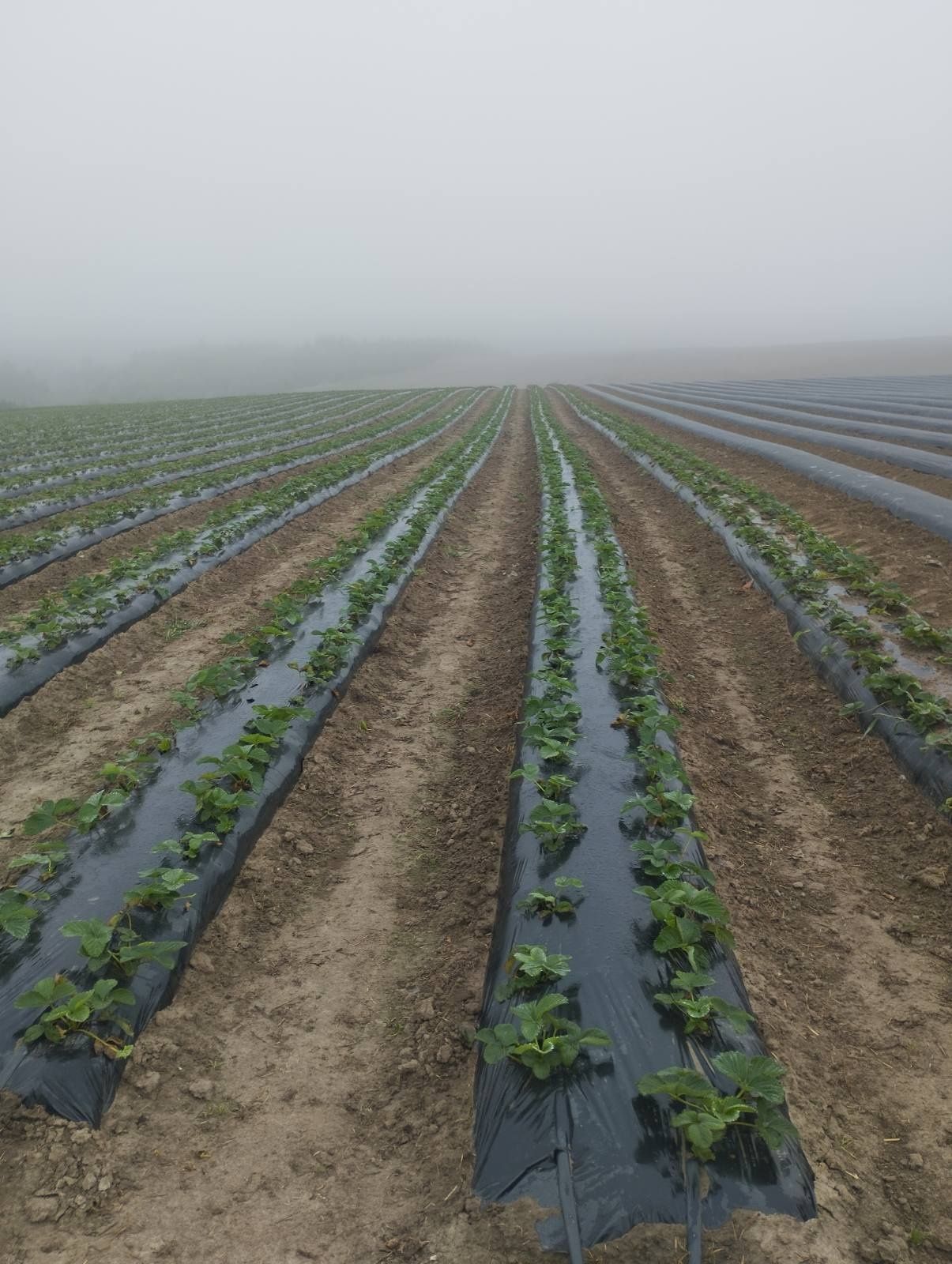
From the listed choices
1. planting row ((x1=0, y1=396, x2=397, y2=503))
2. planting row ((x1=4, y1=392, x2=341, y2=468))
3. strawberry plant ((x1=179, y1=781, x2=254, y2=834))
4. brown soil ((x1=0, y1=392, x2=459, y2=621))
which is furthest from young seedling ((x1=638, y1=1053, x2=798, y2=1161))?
planting row ((x1=4, y1=392, x2=341, y2=468))

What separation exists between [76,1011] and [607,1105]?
7.08 feet

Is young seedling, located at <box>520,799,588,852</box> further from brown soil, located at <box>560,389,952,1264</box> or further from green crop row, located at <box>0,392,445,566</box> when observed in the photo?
green crop row, located at <box>0,392,445,566</box>

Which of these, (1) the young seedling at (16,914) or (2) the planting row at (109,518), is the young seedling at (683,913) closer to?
(1) the young seedling at (16,914)

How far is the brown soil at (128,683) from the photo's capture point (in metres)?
5.36

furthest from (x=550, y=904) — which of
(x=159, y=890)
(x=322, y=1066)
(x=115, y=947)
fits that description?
(x=115, y=947)

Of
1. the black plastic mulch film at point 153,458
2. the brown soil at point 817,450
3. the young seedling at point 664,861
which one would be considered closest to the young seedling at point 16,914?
the young seedling at point 664,861

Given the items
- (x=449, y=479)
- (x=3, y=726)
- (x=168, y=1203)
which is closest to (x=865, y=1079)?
(x=168, y=1203)

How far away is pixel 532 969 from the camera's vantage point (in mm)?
2828

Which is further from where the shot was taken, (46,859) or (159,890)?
(46,859)

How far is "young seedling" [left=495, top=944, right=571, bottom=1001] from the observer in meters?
2.85

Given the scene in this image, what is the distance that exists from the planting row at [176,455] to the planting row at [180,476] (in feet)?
0.30

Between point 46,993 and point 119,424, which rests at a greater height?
point 119,424

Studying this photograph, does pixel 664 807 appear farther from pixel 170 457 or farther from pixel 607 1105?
pixel 170 457

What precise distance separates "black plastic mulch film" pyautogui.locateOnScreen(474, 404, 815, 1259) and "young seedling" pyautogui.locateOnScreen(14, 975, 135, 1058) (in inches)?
61.8
